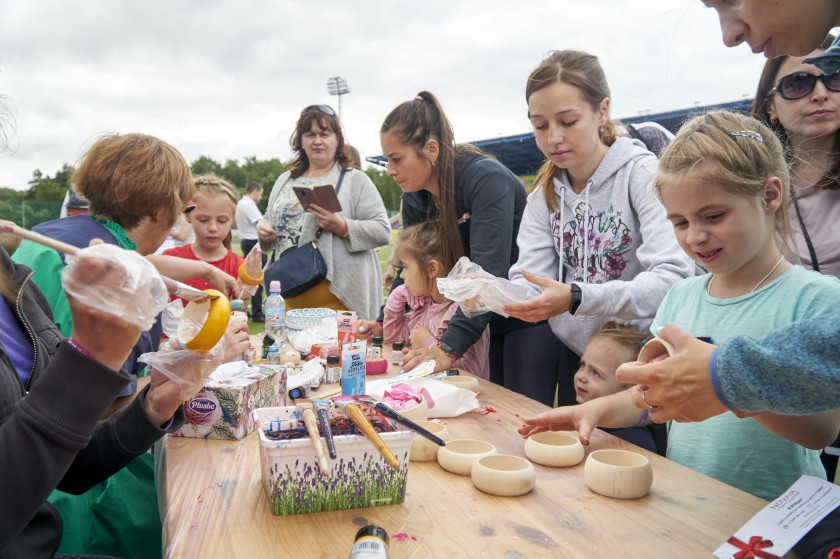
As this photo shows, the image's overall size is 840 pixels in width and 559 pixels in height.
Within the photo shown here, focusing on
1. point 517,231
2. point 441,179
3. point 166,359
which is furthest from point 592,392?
point 166,359

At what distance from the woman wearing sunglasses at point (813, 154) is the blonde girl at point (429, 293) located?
1.35 m

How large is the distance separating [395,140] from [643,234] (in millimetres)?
1254

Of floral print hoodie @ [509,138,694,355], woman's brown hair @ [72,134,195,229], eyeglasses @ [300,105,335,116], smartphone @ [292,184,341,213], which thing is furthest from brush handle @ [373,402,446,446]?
eyeglasses @ [300,105,335,116]

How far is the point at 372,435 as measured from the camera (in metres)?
1.24

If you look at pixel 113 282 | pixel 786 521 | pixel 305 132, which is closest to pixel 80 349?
pixel 113 282

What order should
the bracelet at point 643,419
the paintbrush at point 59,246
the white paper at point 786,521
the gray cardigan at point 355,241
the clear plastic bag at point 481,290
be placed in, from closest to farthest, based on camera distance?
the paintbrush at point 59,246
the white paper at point 786,521
the bracelet at point 643,419
the clear plastic bag at point 481,290
the gray cardigan at point 355,241

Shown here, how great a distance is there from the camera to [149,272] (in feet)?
3.14

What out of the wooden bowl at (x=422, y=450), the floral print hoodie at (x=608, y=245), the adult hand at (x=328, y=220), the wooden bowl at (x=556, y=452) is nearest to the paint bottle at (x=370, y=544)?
the wooden bowl at (x=422, y=450)

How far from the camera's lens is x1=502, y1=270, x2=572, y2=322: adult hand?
2062 millimetres

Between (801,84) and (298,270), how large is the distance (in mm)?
2771

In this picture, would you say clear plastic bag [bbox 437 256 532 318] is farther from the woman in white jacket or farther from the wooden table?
the wooden table

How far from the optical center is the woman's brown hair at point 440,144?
285 cm

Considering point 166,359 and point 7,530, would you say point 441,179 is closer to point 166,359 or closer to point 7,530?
point 166,359

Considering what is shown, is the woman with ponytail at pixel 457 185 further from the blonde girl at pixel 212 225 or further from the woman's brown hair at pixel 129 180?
the blonde girl at pixel 212 225
